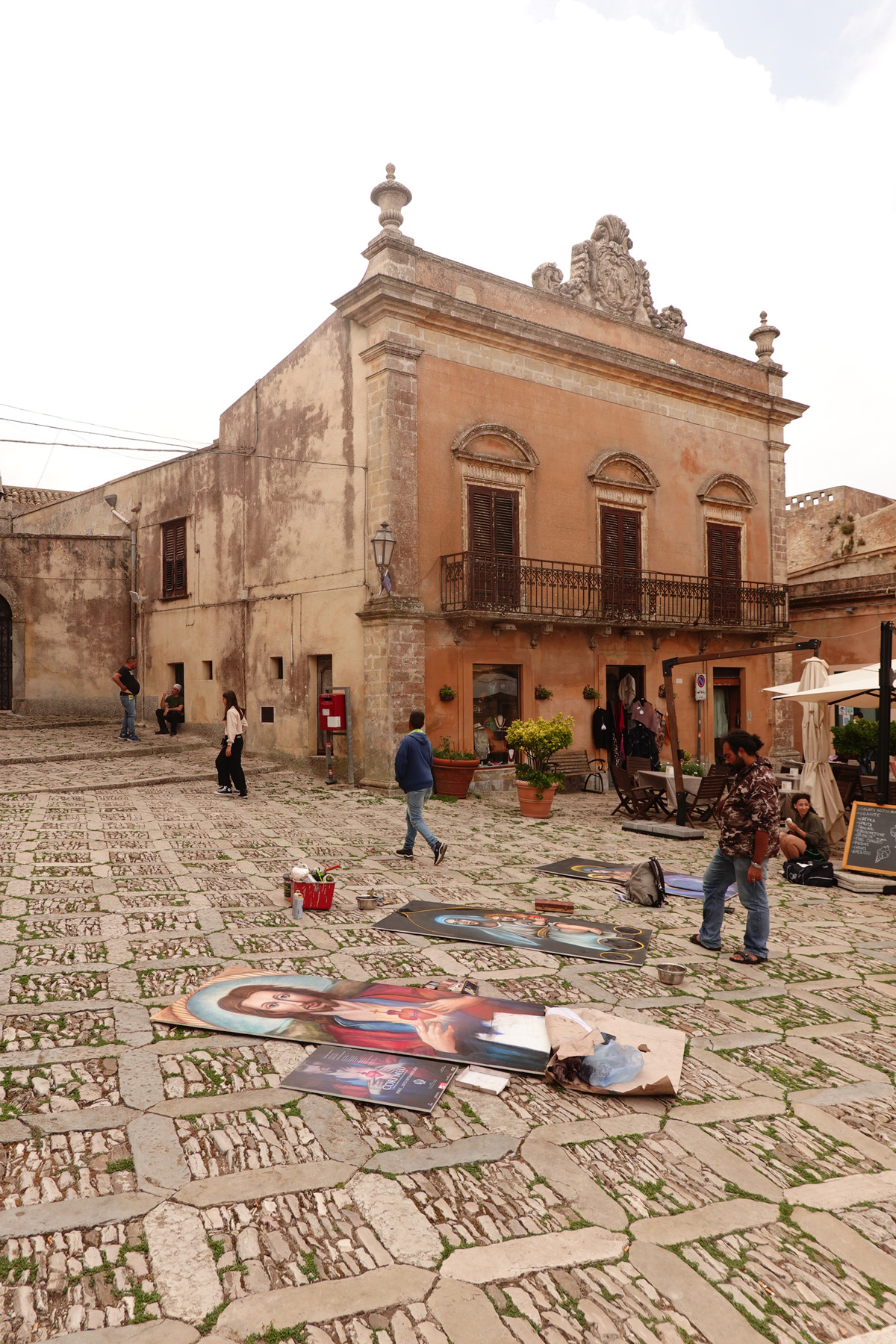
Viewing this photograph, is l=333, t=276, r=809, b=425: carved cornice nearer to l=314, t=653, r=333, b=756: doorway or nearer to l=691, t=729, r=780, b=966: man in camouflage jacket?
l=314, t=653, r=333, b=756: doorway

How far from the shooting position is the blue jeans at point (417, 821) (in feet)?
29.0

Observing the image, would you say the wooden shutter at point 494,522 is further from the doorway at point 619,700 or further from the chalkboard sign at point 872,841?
the chalkboard sign at point 872,841

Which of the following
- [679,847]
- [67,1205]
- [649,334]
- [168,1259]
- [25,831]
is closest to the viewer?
[168,1259]

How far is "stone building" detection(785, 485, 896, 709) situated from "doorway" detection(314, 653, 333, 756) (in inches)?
472

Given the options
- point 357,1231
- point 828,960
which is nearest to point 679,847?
point 828,960

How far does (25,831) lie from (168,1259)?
760cm

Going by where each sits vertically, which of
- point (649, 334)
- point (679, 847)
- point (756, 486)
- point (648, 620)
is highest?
point (649, 334)

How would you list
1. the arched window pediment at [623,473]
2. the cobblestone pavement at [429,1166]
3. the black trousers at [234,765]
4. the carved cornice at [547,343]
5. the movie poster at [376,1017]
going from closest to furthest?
the cobblestone pavement at [429,1166]
the movie poster at [376,1017]
the black trousers at [234,765]
the carved cornice at [547,343]
the arched window pediment at [623,473]

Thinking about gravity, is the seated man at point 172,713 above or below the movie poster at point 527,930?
above

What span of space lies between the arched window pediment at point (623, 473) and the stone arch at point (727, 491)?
158 cm

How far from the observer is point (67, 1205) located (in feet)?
9.68

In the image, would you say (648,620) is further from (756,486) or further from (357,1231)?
(357,1231)

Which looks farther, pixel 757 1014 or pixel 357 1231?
pixel 757 1014

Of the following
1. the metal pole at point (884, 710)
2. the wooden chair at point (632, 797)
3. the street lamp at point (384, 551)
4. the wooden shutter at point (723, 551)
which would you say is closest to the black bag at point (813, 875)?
the metal pole at point (884, 710)
